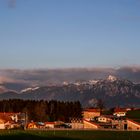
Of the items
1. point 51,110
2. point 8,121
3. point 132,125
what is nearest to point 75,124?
point 132,125

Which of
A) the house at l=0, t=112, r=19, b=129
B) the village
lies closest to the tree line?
the village

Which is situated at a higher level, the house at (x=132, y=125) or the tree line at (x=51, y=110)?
the tree line at (x=51, y=110)

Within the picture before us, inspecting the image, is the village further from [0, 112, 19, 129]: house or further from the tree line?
the tree line

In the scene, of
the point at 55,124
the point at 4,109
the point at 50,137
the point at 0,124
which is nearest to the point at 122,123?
the point at 55,124

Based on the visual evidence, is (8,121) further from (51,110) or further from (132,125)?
(132,125)

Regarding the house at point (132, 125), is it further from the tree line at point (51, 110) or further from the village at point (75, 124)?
the tree line at point (51, 110)

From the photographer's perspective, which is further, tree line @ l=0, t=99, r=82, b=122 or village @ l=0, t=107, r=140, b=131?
tree line @ l=0, t=99, r=82, b=122

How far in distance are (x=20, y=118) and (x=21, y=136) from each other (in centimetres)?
6941

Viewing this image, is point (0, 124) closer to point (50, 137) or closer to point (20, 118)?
point (20, 118)

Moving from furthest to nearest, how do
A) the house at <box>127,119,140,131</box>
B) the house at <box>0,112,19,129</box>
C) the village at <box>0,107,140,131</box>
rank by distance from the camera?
the house at <box>0,112,19,129</box> → the village at <box>0,107,140,131</box> → the house at <box>127,119,140,131</box>

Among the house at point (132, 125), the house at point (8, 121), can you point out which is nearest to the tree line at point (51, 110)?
the house at point (8, 121)

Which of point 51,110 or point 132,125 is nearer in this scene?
point 132,125

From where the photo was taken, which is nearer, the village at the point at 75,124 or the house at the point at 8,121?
the village at the point at 75,124

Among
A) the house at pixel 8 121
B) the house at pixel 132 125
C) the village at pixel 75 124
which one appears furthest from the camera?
the house at pixel 8 121
